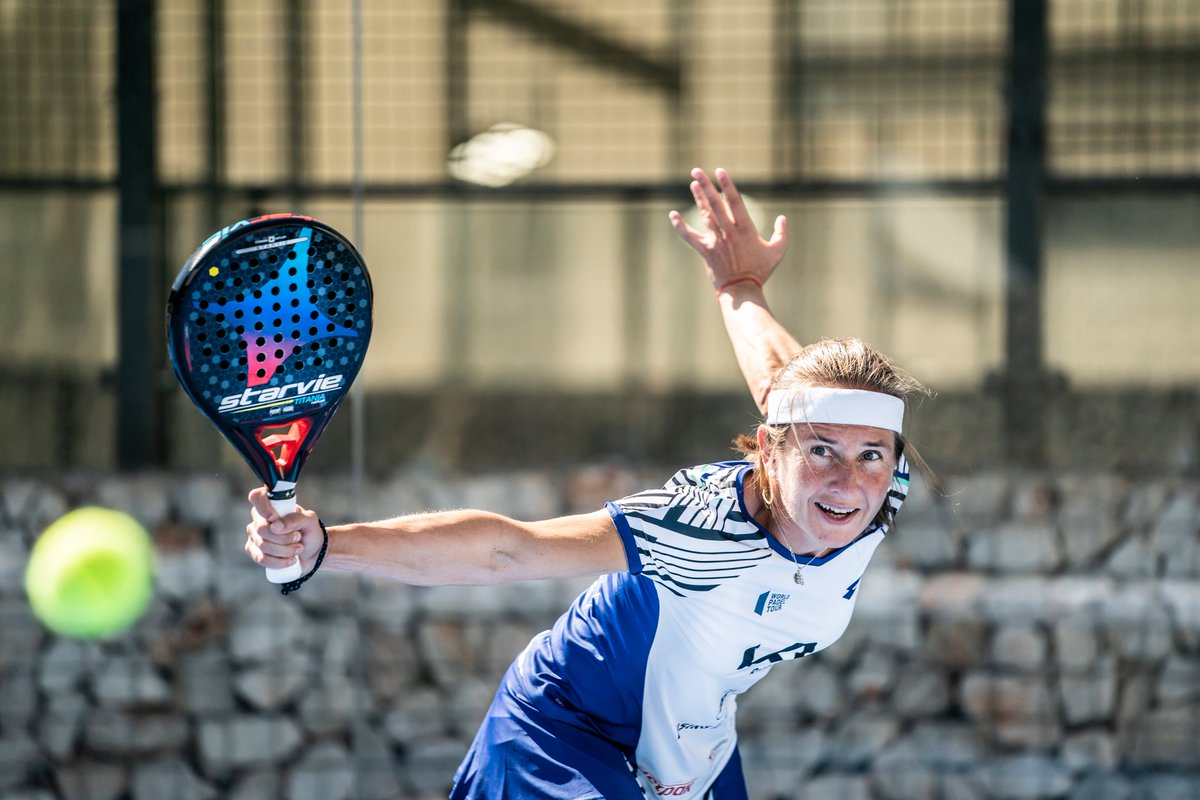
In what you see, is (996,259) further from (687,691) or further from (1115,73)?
(687,691)

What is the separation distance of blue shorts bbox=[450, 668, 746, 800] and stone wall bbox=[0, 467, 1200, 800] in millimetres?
1890

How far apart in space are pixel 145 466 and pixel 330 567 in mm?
2813

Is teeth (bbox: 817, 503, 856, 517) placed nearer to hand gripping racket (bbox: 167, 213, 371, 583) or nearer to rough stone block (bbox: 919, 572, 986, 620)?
hand gripping racket (bbox: 167, 213, 371, 583)

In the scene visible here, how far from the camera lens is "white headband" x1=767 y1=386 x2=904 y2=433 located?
97.7 inches

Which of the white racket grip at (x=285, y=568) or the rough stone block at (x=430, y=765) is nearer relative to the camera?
the white racket grip at (x=285, y=568)

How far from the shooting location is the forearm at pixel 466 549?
7.41 feet

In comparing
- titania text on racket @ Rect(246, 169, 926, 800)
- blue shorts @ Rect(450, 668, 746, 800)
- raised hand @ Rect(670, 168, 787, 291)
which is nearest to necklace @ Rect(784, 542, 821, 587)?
titania text on racket @ Rect(246, 169, 926, 800)

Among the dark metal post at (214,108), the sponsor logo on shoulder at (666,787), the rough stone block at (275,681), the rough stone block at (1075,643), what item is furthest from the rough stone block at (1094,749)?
the dark metal post at (214,108)

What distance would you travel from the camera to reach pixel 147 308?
4.82 metres

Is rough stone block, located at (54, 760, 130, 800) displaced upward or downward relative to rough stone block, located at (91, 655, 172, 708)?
downward

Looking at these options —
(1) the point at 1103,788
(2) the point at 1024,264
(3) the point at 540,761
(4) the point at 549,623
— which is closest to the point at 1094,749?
(1) the point at 1103,788

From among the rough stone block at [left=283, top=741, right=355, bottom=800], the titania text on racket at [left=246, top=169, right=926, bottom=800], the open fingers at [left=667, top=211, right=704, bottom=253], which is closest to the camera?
the titania text on racket at [left=246, top=169, right=926, bottom=800]

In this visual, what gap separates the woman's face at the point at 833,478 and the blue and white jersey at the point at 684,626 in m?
0.09

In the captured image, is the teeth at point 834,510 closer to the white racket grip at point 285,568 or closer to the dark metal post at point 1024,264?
the white racket grip at point 285,568
